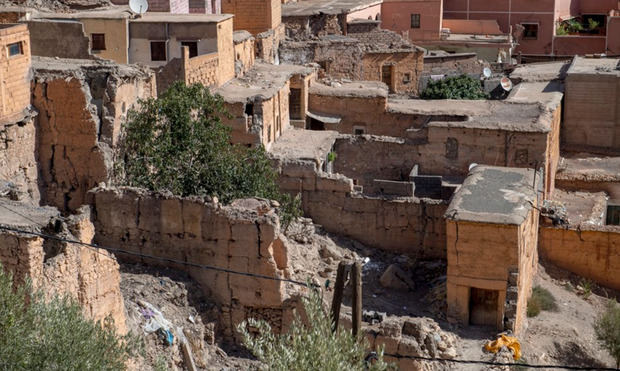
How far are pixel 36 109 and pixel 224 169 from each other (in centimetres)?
371

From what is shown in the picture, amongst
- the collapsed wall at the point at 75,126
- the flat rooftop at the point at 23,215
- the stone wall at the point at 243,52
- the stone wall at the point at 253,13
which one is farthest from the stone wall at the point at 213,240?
the stone wall at the point at 253,13

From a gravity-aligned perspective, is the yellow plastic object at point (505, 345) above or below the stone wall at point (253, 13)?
below

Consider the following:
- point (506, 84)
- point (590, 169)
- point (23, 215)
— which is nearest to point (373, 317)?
point (23, 215)

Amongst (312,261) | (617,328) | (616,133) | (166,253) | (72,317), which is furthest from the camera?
(616,133)

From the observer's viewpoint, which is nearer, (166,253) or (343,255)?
(166,253)

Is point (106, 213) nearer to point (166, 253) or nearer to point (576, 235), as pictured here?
point (166, 253)

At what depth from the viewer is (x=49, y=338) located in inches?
405

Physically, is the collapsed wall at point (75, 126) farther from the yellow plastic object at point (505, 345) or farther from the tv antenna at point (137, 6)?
the yellow plastic object at point (505, 345)

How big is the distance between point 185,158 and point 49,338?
9316mm

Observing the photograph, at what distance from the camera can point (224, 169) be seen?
19.1 metres

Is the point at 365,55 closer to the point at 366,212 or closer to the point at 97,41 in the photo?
the point at 97,41

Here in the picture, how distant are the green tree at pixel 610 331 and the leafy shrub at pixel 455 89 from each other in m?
12.3

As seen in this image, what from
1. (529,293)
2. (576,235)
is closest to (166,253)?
(529,293)

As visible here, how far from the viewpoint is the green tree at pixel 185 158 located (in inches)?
744
